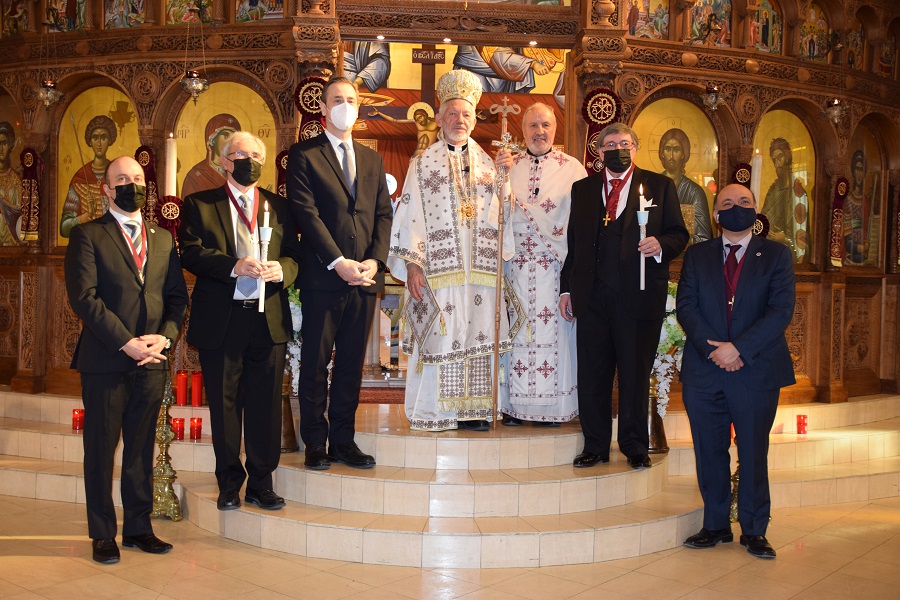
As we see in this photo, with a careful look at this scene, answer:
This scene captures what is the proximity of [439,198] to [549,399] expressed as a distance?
145cm

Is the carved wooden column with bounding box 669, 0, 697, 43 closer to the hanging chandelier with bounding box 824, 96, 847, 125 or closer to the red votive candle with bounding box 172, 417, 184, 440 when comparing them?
the hanging chandelier with bounding box 824, 96, 847, 125

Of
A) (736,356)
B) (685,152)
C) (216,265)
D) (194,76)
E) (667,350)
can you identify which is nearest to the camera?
(216,265)

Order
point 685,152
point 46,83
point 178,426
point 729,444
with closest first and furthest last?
1. point 729,444
2. point 178,426
3. point 46,83
4. point 685,152

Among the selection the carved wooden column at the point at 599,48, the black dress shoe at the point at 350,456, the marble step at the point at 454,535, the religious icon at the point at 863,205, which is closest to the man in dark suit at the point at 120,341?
the marble step at the point at 454,535

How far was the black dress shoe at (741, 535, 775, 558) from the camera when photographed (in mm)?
4723

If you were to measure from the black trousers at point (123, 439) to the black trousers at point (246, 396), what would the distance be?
30cm

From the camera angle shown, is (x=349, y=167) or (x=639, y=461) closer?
(x=349, y=167)

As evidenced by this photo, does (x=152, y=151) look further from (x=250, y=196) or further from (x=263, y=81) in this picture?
(x=250, y=196)

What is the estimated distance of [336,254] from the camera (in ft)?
15.2

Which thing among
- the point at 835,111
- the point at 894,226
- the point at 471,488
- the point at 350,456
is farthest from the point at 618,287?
the point at 894,226

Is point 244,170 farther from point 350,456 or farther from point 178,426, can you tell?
point 178,426

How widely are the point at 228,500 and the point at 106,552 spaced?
26.0 inches

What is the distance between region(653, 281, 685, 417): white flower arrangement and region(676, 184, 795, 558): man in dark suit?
87 centimetres

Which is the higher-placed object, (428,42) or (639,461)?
(428,42)
